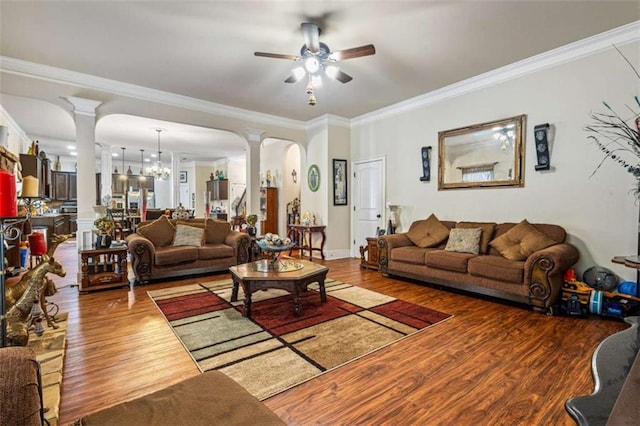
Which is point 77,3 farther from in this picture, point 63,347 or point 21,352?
point 21,352

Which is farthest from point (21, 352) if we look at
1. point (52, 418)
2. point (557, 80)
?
point (557, 80)

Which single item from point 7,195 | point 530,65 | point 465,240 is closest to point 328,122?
point 530,65

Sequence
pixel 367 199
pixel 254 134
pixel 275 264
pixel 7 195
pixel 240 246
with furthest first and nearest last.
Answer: pixel 367 199
pixel 254 134
pixel 240 246
pixel 275 264
pixel 7 195

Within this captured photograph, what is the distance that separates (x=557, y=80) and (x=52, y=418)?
221 inches

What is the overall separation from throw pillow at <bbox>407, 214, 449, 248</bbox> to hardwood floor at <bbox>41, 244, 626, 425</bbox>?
4.74 ft

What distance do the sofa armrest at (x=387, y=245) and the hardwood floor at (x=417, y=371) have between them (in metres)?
1.58

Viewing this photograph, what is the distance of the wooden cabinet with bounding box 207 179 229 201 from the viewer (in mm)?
11313

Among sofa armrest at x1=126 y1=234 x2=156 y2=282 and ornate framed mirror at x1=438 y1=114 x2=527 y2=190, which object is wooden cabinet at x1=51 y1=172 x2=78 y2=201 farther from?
ornate framed mirror at x1=438 y1=114 x2=527 y2=190

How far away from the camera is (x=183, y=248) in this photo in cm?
477

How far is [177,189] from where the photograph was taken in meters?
10.3

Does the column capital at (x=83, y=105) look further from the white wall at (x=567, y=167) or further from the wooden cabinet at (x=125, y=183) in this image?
the wooden cabinet at (x=125, y=183)

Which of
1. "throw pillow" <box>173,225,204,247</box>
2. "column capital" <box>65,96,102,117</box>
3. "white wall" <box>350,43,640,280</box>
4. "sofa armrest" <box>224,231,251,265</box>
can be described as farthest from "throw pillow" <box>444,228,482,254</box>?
"column capital" <box>65,96,102,117</box>

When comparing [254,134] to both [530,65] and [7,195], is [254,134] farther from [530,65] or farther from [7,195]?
[7,195]

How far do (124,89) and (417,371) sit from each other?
5348mm
